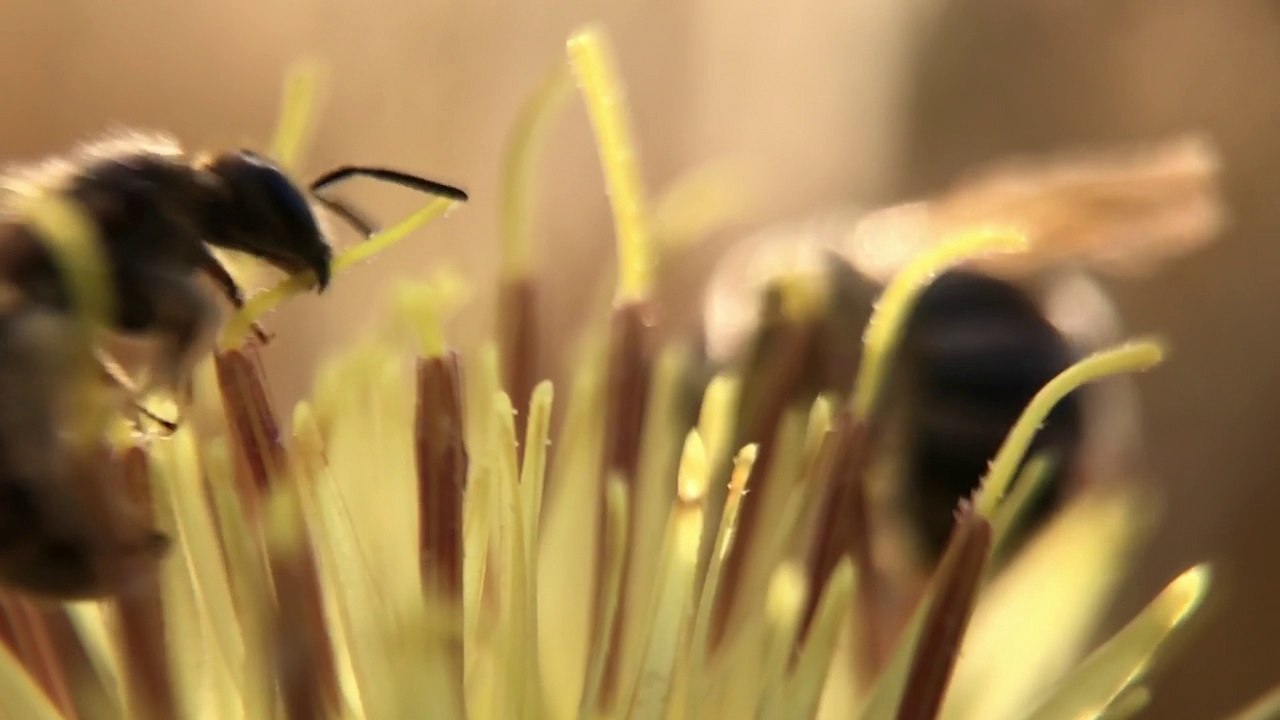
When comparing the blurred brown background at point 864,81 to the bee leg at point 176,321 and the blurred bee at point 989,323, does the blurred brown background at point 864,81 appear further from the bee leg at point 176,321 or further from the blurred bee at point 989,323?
the bee leg at point 176,321

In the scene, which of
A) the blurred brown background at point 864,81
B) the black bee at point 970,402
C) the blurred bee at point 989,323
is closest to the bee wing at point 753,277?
the blurred bee at point 989,323

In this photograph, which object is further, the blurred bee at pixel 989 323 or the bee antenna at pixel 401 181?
the blurred bee at pixel 989 323

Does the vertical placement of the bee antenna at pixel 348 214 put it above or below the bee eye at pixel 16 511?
above

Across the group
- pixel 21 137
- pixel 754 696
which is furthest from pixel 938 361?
pixel 21 137

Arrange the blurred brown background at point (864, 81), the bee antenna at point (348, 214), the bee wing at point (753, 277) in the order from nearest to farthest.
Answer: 1. the bee antenna at point (348, 214)
2. the bee wing at point (753, 277)
3. the blurred brown background at point (864, 81)

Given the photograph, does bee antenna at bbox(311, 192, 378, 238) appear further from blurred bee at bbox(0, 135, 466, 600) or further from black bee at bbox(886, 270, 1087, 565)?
black bee at bbox(886, 270, 1087, 565)

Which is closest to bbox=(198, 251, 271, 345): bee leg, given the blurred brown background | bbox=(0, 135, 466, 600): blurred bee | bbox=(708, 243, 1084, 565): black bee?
bbox=(0, 135, 466, 600): blurred bee
